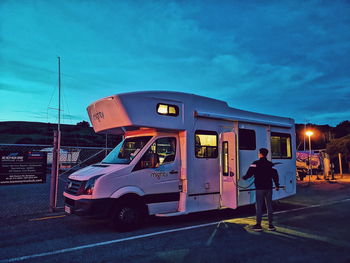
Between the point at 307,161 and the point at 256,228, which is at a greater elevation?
the point at 307,161

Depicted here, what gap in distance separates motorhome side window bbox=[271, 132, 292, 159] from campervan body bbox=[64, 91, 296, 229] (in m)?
0.71

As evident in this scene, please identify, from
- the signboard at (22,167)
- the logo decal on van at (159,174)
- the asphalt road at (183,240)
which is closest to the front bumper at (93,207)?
the asphalt road at (183,240)

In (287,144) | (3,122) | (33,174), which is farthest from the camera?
(3,122)

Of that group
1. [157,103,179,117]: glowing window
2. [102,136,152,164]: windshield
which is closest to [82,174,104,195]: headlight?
[102,136,152,164]: windshield

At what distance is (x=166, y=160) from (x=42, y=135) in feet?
185

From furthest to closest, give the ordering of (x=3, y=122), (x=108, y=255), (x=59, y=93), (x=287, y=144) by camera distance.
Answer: (x=3, y=122) < (x=59, y=93) < (x=287, y=144) < (x=108, y=255)

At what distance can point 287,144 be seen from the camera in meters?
9.62

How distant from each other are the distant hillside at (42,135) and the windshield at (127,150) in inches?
1696

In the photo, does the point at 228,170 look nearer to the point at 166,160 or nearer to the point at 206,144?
the point at 206,144

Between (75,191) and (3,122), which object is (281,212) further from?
(3,122)

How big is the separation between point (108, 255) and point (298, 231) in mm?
4301

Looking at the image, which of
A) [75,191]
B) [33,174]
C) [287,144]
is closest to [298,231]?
[287,144]

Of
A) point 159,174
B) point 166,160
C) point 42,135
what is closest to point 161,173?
point 159,174

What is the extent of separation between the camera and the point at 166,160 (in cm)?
697
